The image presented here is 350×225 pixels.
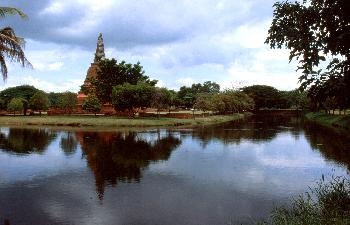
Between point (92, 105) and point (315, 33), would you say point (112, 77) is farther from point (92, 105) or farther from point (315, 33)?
point (315, 33)

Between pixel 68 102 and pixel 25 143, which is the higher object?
pixel 68 102

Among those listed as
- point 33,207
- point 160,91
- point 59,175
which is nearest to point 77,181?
point 59,175

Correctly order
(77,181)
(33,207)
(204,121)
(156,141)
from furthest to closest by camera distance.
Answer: (204,121) < (156,141) < (77,181) < (33,207)

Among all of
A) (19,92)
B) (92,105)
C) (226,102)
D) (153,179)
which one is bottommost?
(153,179)

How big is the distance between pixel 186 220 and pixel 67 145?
26037mm

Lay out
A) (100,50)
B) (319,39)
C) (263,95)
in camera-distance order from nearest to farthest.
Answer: (319,39), (100,50), (263,95)

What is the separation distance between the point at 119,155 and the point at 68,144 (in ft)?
31.4

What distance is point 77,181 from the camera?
23031 mm

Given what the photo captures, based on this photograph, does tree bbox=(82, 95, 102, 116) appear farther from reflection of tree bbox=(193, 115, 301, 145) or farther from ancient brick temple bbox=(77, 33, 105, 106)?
reflection of tree bbox=(193, 115, 301, 145)

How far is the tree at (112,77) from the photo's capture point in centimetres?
8425

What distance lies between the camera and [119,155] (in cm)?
3319

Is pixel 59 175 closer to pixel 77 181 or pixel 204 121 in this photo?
pixel 77 181

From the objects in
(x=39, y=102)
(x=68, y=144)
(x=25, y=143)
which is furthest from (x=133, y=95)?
(x=25, y=143)

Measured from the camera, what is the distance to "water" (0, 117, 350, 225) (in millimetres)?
17000
